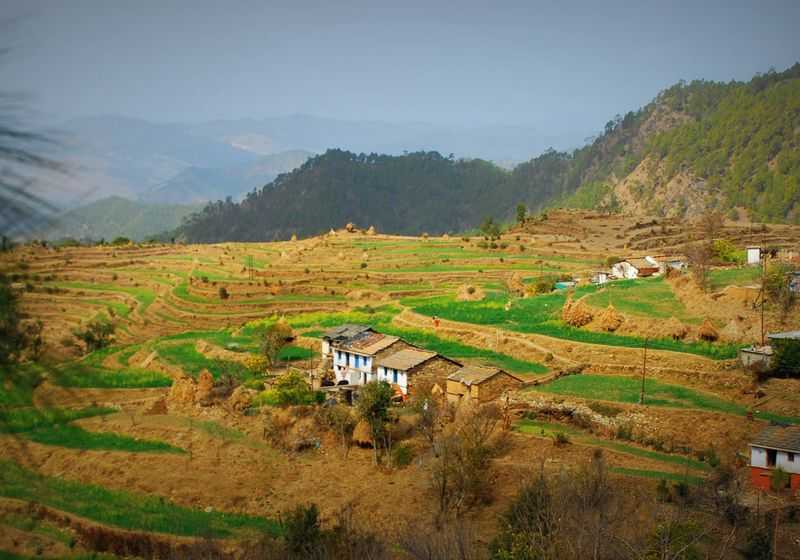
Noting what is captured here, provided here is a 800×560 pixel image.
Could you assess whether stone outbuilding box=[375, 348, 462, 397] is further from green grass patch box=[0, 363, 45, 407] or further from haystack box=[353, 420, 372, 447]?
green grass patch box=[0, 363, 45, 407]

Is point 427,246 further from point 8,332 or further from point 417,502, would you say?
point 8,332

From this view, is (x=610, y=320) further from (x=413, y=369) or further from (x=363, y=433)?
(x=363, y=433)

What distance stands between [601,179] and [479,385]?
98.2m

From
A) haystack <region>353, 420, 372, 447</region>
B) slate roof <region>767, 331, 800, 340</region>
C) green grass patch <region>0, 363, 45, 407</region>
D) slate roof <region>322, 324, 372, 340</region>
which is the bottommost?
haystack <region>353, 420, 372, 447</region>

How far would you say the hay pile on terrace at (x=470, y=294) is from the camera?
133 ft

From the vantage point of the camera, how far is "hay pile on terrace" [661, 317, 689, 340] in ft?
91.0

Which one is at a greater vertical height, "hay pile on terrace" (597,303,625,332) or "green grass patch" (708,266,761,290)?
"green grass patch" (708,266,761,290)

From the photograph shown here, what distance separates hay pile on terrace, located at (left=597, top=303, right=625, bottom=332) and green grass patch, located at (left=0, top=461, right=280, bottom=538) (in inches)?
630

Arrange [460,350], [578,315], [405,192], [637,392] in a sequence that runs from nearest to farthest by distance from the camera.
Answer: [637,392]
[460,350]
[578,315]
[405,192]

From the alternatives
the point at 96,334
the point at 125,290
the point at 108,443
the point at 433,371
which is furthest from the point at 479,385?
the point at 125,290

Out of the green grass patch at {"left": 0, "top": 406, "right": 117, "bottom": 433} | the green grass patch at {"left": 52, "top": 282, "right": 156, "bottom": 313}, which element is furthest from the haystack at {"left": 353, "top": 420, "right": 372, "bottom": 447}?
the green grass patch at {"left": 52, "top": 282, "right": 156, "bottom": 313}

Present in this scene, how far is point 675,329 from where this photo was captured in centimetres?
2797

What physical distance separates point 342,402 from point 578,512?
1398 cm

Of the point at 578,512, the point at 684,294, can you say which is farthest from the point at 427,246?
the point at 578,512
